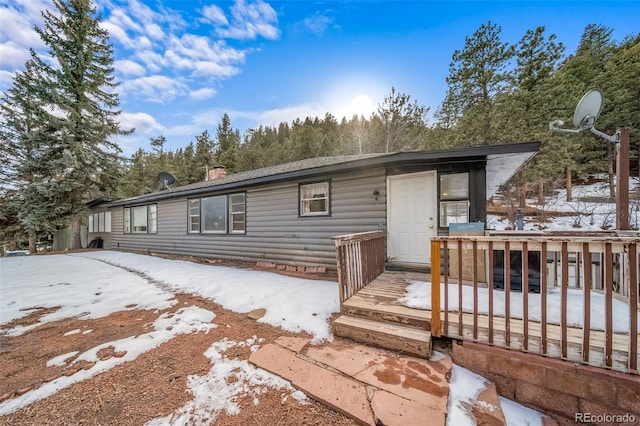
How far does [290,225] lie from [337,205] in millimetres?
1582

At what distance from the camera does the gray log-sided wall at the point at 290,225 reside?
5.34 metres

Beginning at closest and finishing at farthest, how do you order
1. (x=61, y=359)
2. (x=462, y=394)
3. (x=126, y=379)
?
(x=462, y=394) < (x=126, y=379) < (x=61, y=359)

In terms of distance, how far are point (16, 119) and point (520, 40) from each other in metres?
26.3

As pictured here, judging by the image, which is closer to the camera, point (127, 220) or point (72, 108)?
point (72, 108)

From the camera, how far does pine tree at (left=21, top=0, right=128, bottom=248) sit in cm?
1110

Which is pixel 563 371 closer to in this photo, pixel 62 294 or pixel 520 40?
pixel 62 294

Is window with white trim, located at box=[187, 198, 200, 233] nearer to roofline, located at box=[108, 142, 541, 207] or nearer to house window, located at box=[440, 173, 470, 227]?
roofline, located at box=[108, 142, 541, 207]

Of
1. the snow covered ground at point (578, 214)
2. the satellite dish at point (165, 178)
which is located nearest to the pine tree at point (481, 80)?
the snow covered ground at point (578, 214)

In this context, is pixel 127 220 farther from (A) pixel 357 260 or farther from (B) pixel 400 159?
(B) pixel 400 159

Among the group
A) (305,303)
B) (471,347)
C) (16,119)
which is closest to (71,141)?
(16,119)

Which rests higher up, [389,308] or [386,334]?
[389,308]

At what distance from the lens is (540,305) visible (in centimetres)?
261

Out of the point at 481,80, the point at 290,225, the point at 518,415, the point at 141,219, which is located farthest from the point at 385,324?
the point at 481,80

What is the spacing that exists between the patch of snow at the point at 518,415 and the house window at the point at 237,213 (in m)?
7.12
